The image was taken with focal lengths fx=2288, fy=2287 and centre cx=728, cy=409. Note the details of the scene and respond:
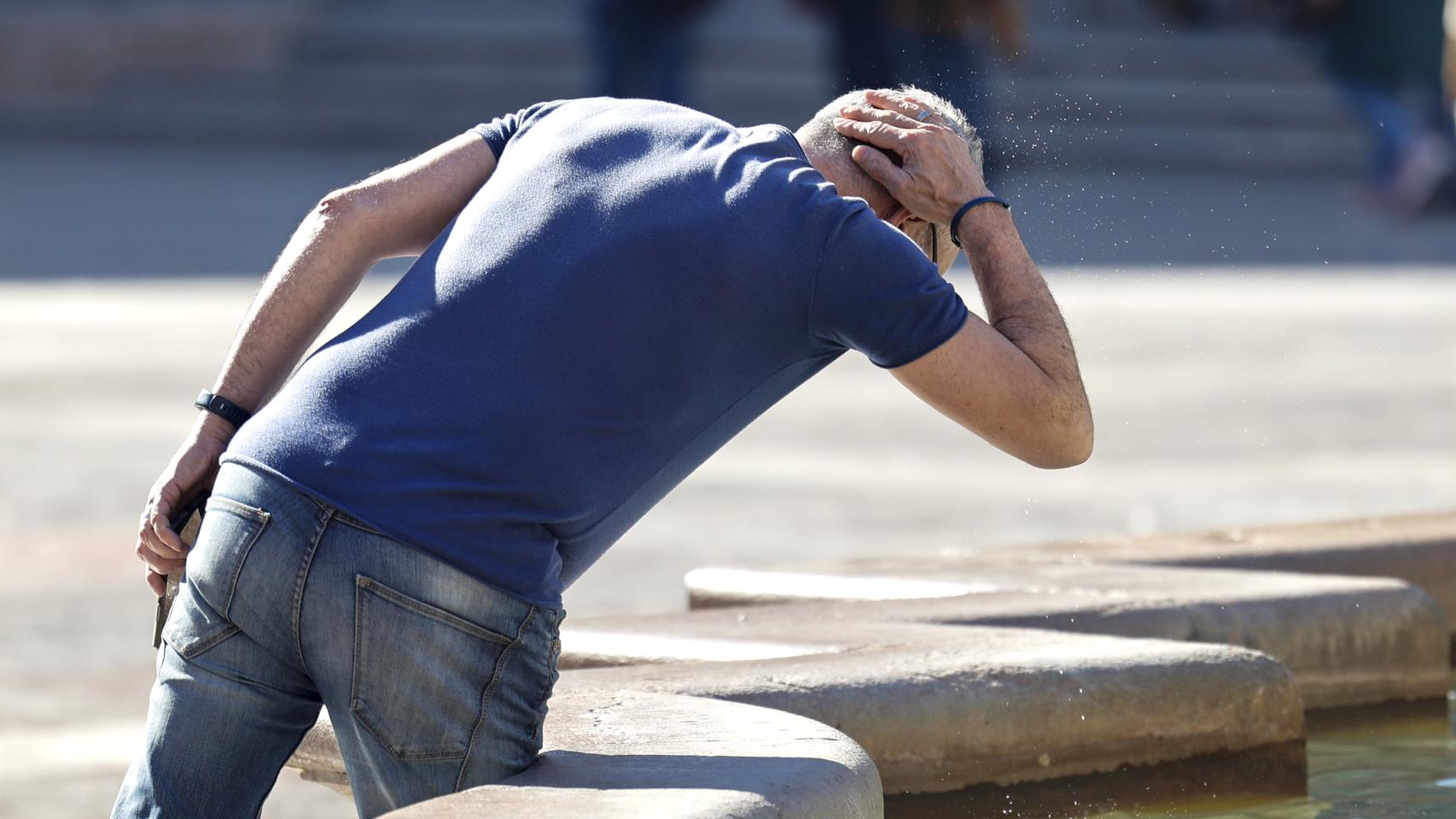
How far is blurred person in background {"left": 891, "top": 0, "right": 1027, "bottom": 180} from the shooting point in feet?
42.5

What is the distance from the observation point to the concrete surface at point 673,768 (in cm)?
238

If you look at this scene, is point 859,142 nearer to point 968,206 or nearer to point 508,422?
point 968,206

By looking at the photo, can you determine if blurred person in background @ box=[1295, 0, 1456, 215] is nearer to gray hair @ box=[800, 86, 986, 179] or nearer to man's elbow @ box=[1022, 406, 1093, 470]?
gray hair @ box=[800, 86, 986, 179]

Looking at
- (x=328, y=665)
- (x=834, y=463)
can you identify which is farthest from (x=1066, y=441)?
(x=834, y=463)

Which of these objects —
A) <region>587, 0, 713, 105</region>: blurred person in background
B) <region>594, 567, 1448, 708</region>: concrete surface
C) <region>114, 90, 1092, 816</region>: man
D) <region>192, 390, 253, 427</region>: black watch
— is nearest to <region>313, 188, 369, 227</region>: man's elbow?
<region>114, 90, 1092, 816</region>: man

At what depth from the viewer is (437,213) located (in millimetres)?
2746

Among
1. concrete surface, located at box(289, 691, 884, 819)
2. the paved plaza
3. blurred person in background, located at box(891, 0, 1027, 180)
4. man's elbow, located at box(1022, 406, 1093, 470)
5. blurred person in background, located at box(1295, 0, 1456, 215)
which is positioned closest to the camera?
concrete surface, located at box(289, 691, 884, 819)

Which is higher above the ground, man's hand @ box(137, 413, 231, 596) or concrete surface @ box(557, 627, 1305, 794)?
man's hand @ box(137, 413, 231, 596)

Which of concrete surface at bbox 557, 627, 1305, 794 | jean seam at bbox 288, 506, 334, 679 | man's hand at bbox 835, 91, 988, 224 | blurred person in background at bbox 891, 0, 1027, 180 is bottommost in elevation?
concrete surface at bbox 557, 627, 1305, 794

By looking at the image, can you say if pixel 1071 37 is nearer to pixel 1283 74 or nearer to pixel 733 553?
pixel 1283 74

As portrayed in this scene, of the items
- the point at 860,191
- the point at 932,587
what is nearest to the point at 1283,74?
the point at 932,587

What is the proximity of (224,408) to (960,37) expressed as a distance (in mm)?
10572

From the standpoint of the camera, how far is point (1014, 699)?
10.6 ft

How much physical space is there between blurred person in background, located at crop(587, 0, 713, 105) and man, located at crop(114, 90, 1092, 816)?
44.7 ft
